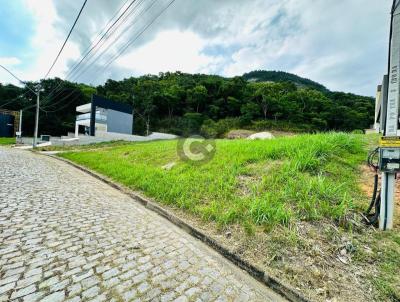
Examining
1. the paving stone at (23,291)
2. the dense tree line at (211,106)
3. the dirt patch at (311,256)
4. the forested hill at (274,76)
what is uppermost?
the forested hill at (274,76)

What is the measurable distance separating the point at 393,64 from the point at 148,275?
14.2 feet

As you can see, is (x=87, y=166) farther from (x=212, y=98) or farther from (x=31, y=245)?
(x=212, y=98)

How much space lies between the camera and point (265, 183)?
4.36m

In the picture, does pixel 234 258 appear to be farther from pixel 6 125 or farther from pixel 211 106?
pixel 6 125

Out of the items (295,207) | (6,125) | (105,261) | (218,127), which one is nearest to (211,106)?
(218,127)

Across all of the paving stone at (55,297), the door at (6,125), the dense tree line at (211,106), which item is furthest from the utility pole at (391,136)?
the door at (6,125)

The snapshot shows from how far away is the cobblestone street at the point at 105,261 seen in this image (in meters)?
2.02

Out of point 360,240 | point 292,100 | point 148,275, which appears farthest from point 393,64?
point 292,100

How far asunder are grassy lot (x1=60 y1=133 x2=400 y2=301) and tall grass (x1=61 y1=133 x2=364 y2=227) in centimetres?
2

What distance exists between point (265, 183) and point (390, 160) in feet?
6.63

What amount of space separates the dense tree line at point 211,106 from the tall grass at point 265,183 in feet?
87.2

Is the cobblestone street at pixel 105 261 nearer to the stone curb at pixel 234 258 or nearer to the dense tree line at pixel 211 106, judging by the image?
the stone curb at pixel 234 258

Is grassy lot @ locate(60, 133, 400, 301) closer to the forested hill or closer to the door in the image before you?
the door

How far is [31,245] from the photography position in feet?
8.79
